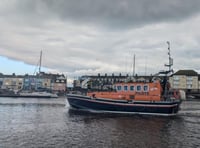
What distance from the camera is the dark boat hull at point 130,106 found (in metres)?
40.8

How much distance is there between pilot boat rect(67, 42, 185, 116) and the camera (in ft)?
134

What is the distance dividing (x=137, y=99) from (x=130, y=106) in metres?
1.62

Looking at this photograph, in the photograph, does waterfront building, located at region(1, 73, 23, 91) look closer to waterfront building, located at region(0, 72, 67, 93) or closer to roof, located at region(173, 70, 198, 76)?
waterfront building, located at region(0, 72, 67, 93)

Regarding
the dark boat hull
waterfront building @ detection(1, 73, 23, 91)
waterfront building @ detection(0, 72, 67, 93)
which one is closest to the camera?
the dark boat hull

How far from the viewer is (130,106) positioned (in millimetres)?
41688

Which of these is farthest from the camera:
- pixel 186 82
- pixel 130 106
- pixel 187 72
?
pixel 187 72

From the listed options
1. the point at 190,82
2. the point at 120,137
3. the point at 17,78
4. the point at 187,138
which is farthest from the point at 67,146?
the point at 17,78

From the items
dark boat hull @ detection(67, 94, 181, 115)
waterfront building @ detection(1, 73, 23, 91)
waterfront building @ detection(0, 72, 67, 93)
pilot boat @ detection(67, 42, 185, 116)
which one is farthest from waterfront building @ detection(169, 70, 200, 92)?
dark boat hull @ detection(67, 94, 181, 115)

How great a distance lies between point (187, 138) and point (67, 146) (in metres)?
10.5

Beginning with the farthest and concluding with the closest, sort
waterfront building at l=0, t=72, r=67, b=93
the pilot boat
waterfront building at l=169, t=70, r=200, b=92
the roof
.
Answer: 1. waterfront building at l=0, t=72, r=67, b=93
2. the roof
3. waterfront building at l=169, t=70, r=200, b=92
4. the pilot boat

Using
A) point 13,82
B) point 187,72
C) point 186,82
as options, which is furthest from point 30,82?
point 187,72

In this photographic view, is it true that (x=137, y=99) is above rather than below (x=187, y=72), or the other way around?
below

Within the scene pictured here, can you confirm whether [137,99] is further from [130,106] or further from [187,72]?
[187,72]

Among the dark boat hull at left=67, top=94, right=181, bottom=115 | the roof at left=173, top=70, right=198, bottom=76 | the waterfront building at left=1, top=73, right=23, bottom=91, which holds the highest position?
the roof at left=173, top=70, right=198, bottom=76
